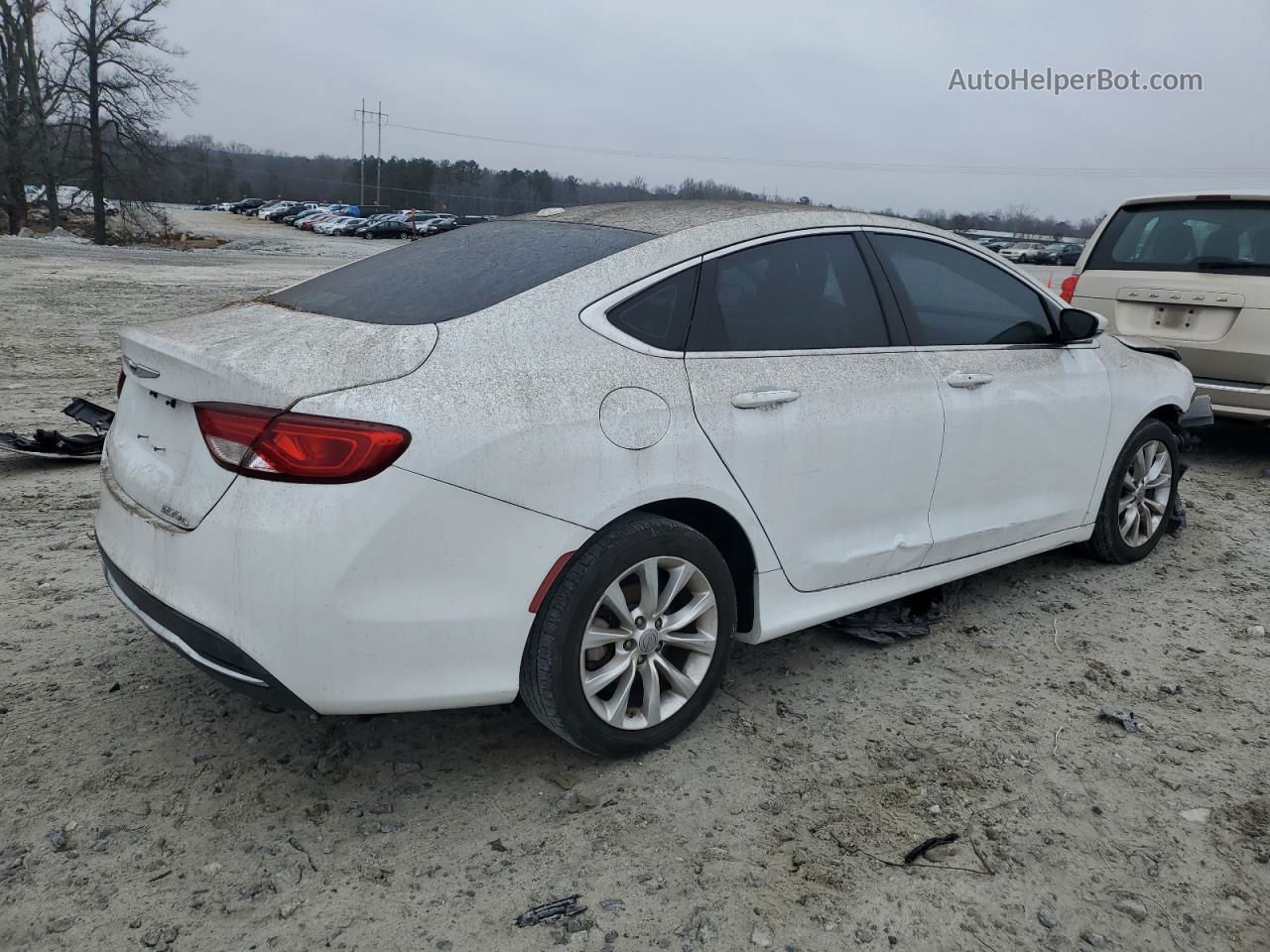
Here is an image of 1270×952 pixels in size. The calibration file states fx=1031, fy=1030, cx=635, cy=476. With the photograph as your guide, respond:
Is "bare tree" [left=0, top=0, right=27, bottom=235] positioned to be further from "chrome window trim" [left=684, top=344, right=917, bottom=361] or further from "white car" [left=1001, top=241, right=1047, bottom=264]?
"chrome window trim" [left=684, top=344, right=917, bottom=361]

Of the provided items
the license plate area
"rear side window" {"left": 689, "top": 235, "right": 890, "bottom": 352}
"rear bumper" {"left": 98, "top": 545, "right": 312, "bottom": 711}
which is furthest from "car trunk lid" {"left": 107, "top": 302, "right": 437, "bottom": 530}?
"rear side window" {"left": 689, "top": 235, "right": 890, "bottom": 352}

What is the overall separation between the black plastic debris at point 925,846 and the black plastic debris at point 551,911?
2.86 feet

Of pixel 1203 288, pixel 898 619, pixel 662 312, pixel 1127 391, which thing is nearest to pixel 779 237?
pixel 662 312

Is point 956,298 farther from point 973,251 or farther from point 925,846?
point 925,846

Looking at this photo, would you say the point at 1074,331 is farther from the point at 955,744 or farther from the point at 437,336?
the point at 437,336

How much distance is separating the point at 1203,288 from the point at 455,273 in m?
5.62

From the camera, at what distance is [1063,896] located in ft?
8.47

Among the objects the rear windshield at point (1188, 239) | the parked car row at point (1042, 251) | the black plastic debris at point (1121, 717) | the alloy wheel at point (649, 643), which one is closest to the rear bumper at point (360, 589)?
the alloy wheel at point (649, 643)

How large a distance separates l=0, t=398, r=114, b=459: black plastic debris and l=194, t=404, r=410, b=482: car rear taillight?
4.09m

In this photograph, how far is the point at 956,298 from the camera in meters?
4.03

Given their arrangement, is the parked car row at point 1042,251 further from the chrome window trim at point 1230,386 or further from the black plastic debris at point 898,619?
the black plastic debris at point 898,619

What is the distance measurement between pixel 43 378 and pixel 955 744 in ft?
27.9

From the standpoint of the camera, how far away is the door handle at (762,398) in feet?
10.2

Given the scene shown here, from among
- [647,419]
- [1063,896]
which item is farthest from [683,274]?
[1063,896]
